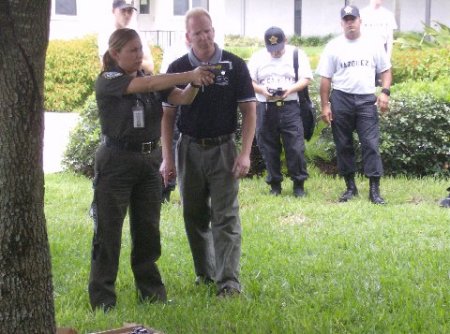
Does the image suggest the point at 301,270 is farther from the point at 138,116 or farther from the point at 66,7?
the point at 66,7

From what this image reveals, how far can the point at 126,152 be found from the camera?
17.8 feet

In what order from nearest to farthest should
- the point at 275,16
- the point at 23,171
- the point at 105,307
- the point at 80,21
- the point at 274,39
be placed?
Result: the point at 23,171 < the point at 105,307 < the point at 274,39 < the point at 80,21 < the point at 275,16

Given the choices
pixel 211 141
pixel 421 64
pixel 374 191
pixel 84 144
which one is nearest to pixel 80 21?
pixel 421 64

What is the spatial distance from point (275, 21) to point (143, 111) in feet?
94.1

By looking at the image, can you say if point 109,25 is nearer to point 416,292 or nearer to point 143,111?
point 143,111

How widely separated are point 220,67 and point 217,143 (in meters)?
0.68

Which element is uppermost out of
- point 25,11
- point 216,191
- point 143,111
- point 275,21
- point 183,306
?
point 275,21

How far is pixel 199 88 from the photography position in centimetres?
573

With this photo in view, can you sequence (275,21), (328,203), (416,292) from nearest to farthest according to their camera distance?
(416,292) → (328,203) → (275,21)

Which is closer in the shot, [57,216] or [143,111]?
[143,111]

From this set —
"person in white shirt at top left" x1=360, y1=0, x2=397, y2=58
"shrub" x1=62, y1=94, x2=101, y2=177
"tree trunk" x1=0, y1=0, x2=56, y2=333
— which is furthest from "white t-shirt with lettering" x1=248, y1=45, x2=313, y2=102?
"tree trunk" x1=0, y1=0, x2=56, y2=333

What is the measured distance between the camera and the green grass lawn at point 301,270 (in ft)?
17.5

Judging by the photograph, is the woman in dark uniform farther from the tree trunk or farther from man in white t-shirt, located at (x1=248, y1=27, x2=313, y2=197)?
man in white t-shirt, located at (x1=248, y1=27, x2=313, y2=197)

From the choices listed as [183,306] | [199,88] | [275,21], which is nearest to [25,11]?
[199,88]
